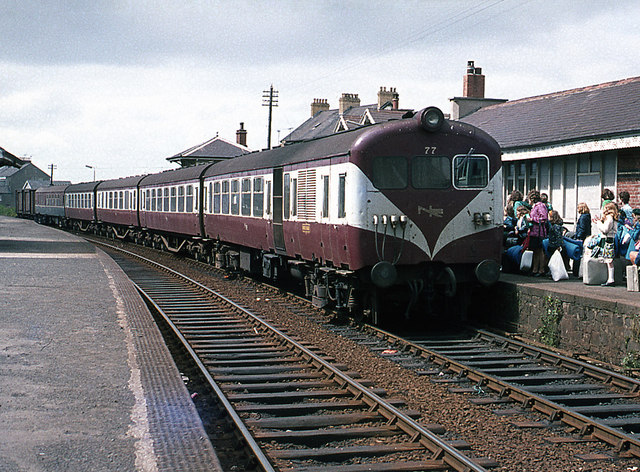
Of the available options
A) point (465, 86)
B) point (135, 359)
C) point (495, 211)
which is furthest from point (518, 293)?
point (465, 86)

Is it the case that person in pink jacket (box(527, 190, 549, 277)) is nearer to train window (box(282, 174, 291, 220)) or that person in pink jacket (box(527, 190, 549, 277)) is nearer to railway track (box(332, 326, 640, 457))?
railway track (box(332, 326, 640, 457))

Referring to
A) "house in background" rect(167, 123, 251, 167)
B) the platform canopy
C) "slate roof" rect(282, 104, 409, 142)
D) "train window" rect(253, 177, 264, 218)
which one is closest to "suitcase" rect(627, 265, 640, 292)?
"train window" rect(253, 177, 264, 218)

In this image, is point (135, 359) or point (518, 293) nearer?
point (135, 359)

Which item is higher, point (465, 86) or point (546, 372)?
point (465, 86)

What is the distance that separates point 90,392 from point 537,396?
4.23 metres

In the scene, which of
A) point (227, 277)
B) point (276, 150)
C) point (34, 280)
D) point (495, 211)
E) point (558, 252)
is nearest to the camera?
point (495, 211)

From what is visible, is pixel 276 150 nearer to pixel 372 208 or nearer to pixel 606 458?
pixel 372 208

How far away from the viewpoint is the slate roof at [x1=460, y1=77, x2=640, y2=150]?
15540 mm

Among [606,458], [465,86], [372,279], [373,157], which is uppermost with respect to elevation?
[465,86]

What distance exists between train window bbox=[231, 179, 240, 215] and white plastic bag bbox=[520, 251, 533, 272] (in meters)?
7.25

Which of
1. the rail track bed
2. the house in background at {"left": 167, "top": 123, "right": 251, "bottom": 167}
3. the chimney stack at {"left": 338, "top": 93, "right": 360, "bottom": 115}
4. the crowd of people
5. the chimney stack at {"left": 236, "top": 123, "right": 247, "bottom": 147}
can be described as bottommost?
the rail track bed

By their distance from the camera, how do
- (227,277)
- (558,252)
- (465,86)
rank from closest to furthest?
(558,252) < (227,277) < (465,86)

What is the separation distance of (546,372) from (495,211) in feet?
10.3

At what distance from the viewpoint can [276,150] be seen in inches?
623
